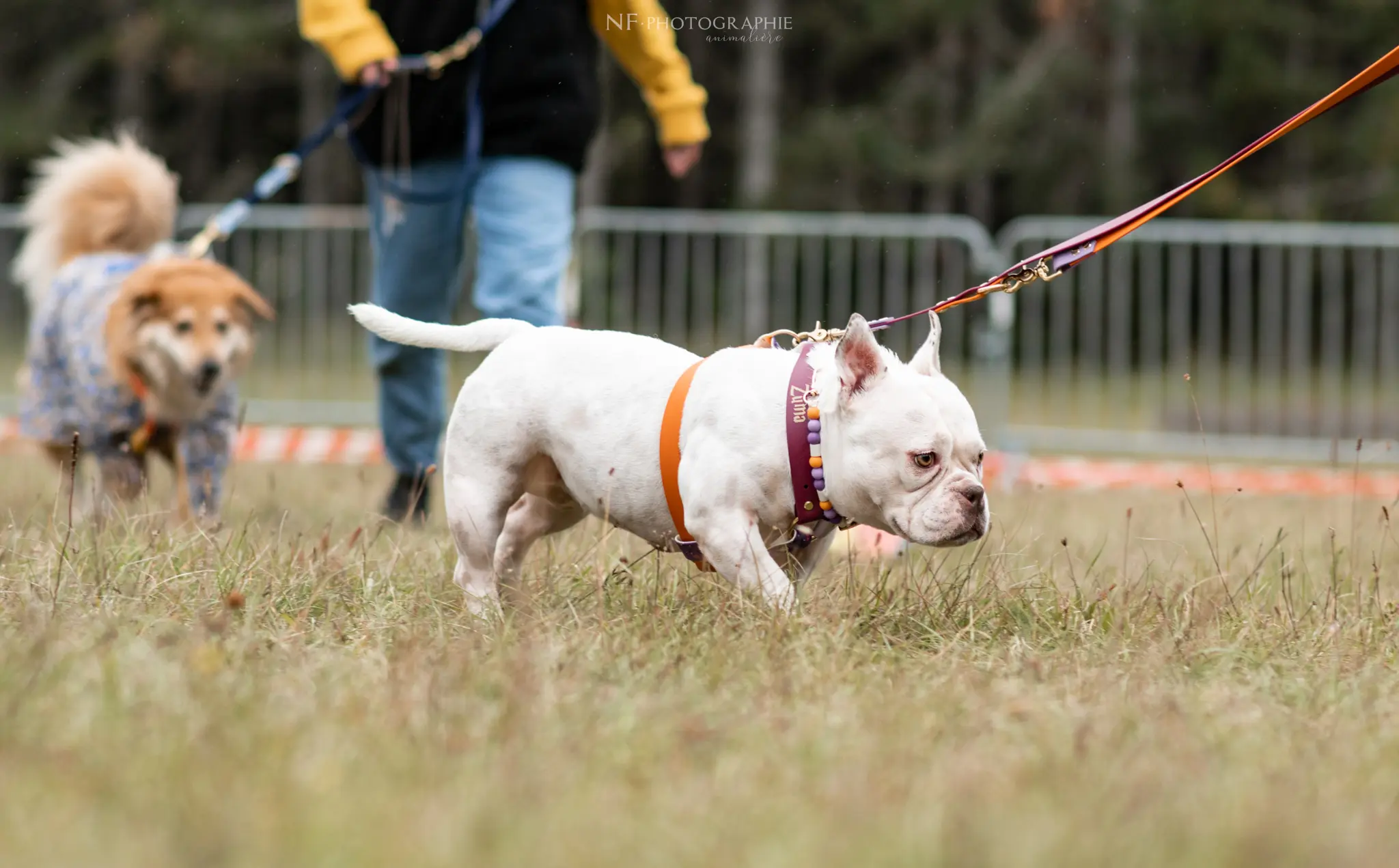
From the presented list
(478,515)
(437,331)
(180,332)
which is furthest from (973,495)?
(180,332)

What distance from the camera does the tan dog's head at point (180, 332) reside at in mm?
4898

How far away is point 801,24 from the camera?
2194cm

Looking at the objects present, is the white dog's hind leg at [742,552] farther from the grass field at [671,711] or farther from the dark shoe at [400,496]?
the dark shoe at [400,496]

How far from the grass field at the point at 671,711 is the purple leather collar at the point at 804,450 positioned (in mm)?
179

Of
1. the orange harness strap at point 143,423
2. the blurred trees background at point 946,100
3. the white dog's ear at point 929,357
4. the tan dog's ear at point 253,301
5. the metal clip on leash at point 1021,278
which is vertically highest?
the blurred trees background at point 946,100

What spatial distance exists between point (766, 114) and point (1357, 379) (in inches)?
406

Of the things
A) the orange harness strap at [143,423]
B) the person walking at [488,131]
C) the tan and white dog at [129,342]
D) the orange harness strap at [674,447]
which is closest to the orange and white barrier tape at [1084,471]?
the tan and white dog at [129,342]

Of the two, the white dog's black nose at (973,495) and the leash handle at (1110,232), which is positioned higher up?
the leash handle at (1110,232)

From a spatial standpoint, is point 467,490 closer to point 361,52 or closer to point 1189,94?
point 361,52

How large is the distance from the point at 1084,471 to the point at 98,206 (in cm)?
526

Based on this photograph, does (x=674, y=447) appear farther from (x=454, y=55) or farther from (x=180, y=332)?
(x=180, y=332)

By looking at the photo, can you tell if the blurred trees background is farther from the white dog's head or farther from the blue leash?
the white dog's head

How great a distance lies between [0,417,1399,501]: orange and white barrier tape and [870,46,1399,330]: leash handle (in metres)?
3.71

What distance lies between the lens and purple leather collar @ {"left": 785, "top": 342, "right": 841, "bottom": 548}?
2812 millimetres
